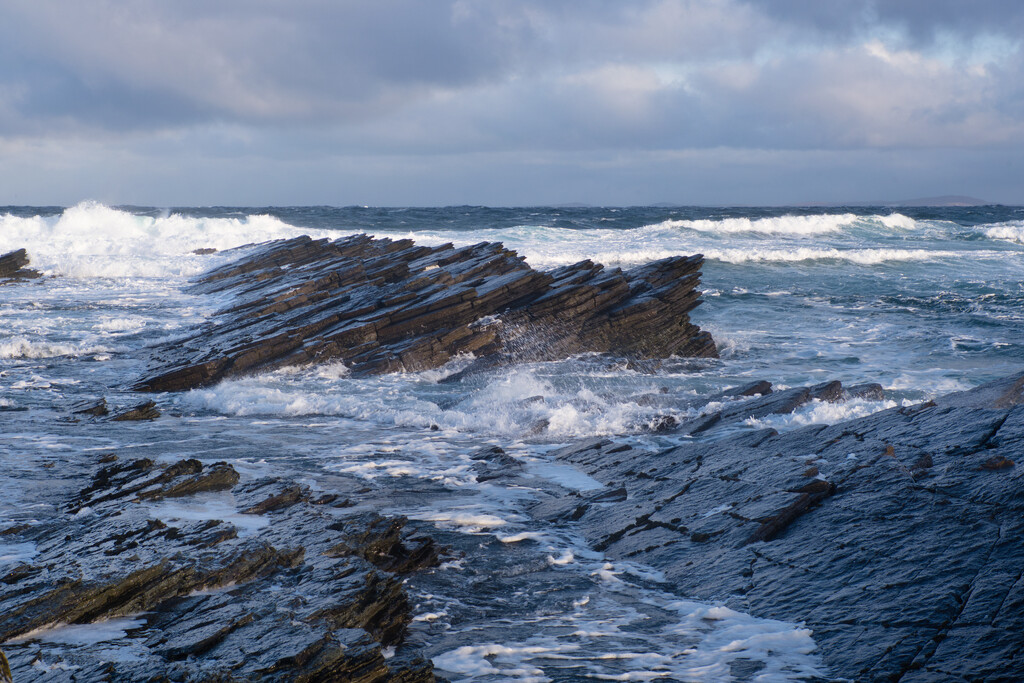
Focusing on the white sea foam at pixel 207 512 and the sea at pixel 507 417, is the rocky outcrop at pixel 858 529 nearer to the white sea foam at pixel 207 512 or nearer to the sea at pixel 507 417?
the sea at pixel 507 417

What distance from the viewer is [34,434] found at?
9234 mm

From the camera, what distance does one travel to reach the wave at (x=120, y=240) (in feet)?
96.9

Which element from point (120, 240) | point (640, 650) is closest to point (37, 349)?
point (640, 650)

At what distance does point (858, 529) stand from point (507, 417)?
20.0 feet

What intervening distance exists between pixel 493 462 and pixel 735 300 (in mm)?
18920

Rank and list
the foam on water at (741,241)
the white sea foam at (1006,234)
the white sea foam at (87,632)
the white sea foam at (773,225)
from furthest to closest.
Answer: the white sea foam at (773,225)
the white sea foam at (1006,234)
the foam on water at (741,241)
the white sea foam at (87,632)

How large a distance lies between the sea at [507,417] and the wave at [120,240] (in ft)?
1.16

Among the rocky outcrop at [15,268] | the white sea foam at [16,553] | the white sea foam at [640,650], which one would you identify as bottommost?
the white sea foam at [640,650]

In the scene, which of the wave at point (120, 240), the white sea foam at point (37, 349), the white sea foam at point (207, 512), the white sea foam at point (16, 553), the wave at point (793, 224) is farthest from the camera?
the wave at point (793, 224)

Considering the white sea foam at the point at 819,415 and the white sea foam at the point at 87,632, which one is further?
the white sea foam at the point at 819,415

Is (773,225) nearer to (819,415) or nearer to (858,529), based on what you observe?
(819,415)

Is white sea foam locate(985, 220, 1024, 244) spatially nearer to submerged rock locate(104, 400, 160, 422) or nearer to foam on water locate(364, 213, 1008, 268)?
foam on water locate(364, 213, 1008, 268)

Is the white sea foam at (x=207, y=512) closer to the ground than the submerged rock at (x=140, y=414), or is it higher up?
higher up

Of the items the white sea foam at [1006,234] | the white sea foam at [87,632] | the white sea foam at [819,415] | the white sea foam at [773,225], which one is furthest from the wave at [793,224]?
the white sea foam at [87,632]
